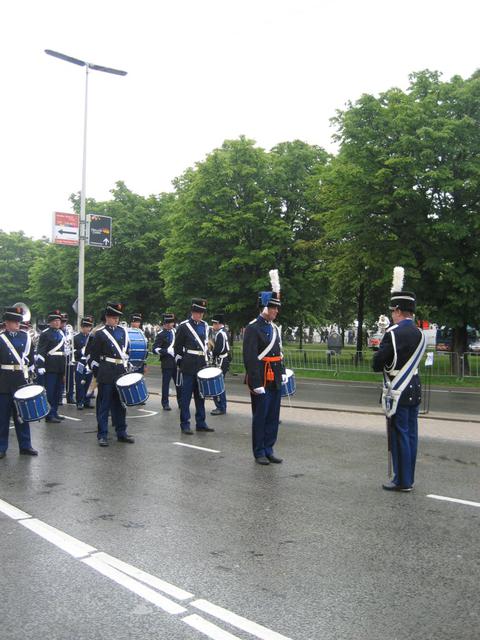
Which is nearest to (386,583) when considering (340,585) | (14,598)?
(340,585)

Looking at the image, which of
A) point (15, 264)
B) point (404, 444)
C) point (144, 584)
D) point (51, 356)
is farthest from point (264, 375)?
point (15, 264)

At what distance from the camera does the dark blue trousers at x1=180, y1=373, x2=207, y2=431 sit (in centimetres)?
1122

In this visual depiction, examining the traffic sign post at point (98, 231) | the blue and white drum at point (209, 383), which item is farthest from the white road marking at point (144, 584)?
the traffic sign post at point (98, 231)

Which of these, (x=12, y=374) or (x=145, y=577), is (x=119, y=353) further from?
(x=145, y=577)

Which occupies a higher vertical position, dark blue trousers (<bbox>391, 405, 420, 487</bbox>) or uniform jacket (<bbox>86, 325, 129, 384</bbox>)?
uniform jacket (<bbox>86, 325, 129, 384</bbox>)

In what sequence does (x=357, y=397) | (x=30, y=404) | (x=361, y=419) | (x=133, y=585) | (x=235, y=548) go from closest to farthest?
(x=133, y=585) < (x=235, y=548) < (x=30, y=404) < (x=361, y=419) < (x=357, y=397)

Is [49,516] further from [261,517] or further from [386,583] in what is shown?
[386,583]

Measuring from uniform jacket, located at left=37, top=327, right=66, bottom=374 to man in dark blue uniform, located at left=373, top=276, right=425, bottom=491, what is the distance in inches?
315

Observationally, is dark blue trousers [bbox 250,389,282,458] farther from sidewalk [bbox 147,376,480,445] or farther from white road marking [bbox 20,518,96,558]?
sidewalk [bbox 147,376,480,445]

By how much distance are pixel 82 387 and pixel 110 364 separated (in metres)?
5.15

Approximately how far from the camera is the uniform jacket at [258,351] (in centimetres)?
842

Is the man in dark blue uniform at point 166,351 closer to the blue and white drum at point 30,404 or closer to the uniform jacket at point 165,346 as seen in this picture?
the uniform jacket at point 165,346

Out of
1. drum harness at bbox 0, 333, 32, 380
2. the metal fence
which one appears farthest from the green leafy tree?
drum harness at bbox 0, 333, 32, 380

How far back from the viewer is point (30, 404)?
912cm
